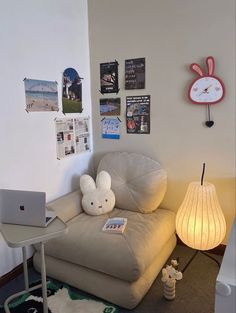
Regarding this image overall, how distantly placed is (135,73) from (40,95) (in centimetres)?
85

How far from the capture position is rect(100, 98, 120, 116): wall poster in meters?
2.46

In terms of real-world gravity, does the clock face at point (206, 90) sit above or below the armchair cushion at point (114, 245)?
above

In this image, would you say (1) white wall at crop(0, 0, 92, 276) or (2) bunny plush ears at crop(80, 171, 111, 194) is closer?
(1) white wall at crop(0, 0, 92, 276)

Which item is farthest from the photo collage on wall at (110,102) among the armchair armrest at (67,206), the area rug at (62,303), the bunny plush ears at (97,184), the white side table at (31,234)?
the area rug at (62,303)

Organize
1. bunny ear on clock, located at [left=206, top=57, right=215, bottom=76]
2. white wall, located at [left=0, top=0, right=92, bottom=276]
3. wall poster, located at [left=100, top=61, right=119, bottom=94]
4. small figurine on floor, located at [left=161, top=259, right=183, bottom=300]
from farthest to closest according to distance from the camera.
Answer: wall poster, located at [left=100, top=61, right=119, bottom=94] → bunny ear on clock, located at [left=206, top=57, right=215, bottom=76] → white wall, located at [left=0, top=0, right=92, bottom=276] → small figurine on floor, located at [left=161, top=259, right=183, bottom=300]

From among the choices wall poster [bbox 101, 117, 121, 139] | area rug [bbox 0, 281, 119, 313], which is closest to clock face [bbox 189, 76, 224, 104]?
wall poster [bbox 101, 117, 121, 139]

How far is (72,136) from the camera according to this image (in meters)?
2.41

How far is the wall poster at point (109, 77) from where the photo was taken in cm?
241

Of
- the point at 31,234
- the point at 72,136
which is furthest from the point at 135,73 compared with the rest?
the point at 31,234

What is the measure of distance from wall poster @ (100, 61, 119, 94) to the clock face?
725mm

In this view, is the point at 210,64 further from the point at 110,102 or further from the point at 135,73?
the point at 110,102

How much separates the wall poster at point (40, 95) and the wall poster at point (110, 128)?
1.71ft

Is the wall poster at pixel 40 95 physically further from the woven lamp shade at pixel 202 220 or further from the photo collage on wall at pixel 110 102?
the woven lamp shade at pixel 202 220

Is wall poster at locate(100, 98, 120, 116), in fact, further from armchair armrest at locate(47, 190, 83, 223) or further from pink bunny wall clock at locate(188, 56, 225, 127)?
armchair armrest at locate(47, 190, 83, 223)
